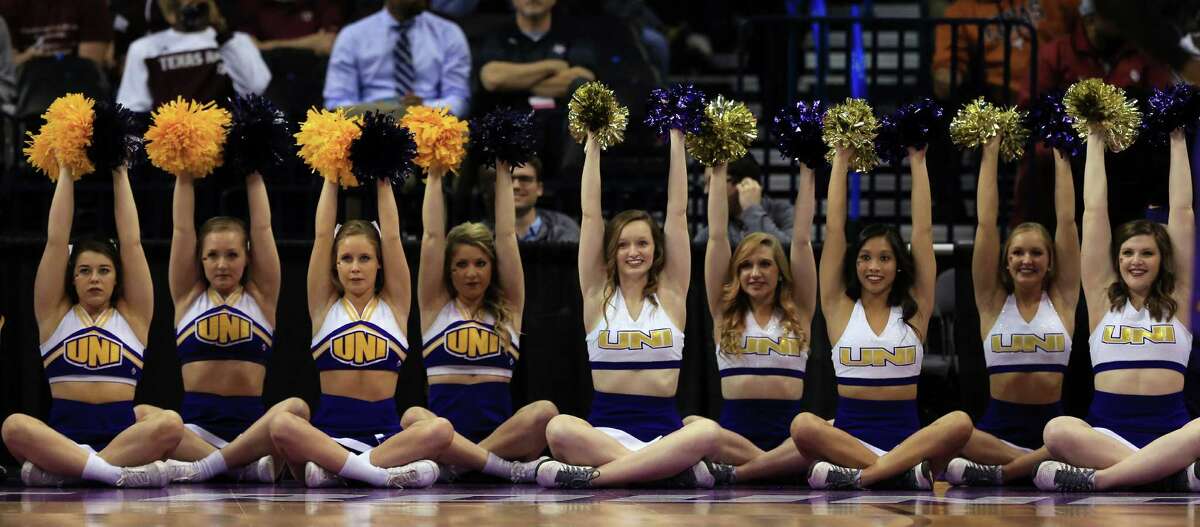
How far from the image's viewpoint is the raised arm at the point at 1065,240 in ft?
22.1

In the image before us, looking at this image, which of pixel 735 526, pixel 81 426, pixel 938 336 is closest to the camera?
pixel 735 526

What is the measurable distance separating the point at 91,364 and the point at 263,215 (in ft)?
3.01

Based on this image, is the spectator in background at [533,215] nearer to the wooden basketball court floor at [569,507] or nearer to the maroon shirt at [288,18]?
the wooden basketball court floor at [569,507]

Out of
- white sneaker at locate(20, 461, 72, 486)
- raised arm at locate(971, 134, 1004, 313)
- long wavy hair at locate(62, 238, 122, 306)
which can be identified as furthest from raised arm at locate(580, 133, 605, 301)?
white sneaker at locate(20, 461, 72, 486)

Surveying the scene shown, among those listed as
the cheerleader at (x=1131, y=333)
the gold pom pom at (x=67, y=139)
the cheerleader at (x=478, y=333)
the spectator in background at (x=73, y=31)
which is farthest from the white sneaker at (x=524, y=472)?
the spectator in background at (x=73, y=31)

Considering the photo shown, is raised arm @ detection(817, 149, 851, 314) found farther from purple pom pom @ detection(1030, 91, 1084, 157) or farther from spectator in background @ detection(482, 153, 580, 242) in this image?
spectator in background @ detection(482, 153, 580, 242)

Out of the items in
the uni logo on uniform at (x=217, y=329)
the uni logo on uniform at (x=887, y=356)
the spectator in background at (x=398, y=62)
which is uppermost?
the spectator in background at (x=398, y=62)

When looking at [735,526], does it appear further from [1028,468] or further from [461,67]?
[461,67]

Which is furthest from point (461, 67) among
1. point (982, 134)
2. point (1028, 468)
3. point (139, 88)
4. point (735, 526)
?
point (735, 526)

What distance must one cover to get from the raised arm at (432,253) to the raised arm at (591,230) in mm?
591

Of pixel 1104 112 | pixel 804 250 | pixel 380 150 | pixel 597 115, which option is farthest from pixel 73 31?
pixel 1104 112

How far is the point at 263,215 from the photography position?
6.84 m

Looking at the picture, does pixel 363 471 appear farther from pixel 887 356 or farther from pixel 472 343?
pixel 887 356

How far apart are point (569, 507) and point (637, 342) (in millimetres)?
1292
